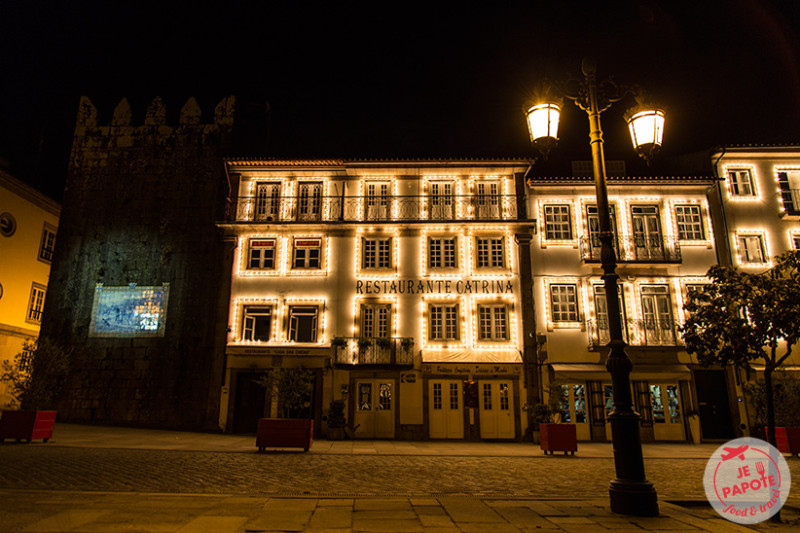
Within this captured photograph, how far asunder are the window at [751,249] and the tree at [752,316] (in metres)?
13.8

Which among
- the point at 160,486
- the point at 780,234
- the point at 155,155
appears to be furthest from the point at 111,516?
the point at 780,234

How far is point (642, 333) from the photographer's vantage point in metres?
21.0

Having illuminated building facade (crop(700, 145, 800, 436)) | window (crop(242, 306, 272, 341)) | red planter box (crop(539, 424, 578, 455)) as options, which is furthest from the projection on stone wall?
illuminated building facade (crop(700, 145, 800, 436))

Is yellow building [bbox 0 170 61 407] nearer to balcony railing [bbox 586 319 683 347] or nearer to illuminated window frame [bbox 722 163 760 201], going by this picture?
balcony railing [bbox 586 319 683 347]

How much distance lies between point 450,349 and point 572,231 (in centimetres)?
764

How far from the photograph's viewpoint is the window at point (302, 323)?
21.5 meters

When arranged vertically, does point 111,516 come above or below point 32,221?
below

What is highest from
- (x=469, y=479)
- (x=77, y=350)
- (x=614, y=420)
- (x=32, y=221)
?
(x=32, y=221)

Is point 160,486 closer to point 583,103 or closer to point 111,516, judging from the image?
point 111,516

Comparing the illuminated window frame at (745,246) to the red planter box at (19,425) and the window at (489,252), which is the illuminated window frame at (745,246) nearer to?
the window at (489,252)

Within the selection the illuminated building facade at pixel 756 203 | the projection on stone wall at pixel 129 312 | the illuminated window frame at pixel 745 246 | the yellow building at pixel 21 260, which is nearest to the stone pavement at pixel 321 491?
the projection on stone wall at pixel 129 312

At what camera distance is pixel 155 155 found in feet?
78.8

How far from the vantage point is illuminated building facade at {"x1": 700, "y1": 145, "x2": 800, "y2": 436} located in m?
21.9

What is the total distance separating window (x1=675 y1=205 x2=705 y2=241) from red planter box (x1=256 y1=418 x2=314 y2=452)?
18209 millimetres
